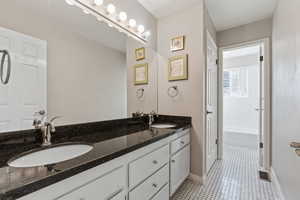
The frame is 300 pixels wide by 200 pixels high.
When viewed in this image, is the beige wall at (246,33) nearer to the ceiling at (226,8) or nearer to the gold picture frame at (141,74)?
the ceiling at (226,8)

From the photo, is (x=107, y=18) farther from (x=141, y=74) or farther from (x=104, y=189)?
(x=104, y=189)

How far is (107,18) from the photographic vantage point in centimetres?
155

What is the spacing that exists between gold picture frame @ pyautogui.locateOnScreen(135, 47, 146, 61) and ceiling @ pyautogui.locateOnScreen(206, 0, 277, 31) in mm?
1102

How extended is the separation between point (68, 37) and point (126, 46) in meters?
0.73

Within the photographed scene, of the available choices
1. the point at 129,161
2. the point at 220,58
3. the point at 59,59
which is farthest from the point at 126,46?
the point at 220,58

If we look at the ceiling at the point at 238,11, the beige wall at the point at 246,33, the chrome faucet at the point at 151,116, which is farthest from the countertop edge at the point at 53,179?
the beige wall at the point at 246,33

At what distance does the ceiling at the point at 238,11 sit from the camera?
1.99 metres

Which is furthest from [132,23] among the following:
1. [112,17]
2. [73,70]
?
[73,70]

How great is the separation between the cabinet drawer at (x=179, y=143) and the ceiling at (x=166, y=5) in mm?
1804

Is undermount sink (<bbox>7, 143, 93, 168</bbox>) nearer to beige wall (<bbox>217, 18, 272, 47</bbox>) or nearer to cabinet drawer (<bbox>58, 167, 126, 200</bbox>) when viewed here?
cabinet drawer (<bbox>58, 167, 126, 200</bbox>)

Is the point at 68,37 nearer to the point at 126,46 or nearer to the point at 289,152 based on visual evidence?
the point at 126,46

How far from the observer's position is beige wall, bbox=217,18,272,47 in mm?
2352

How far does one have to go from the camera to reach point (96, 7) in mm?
1419

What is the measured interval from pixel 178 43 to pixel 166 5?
1.81 ft
